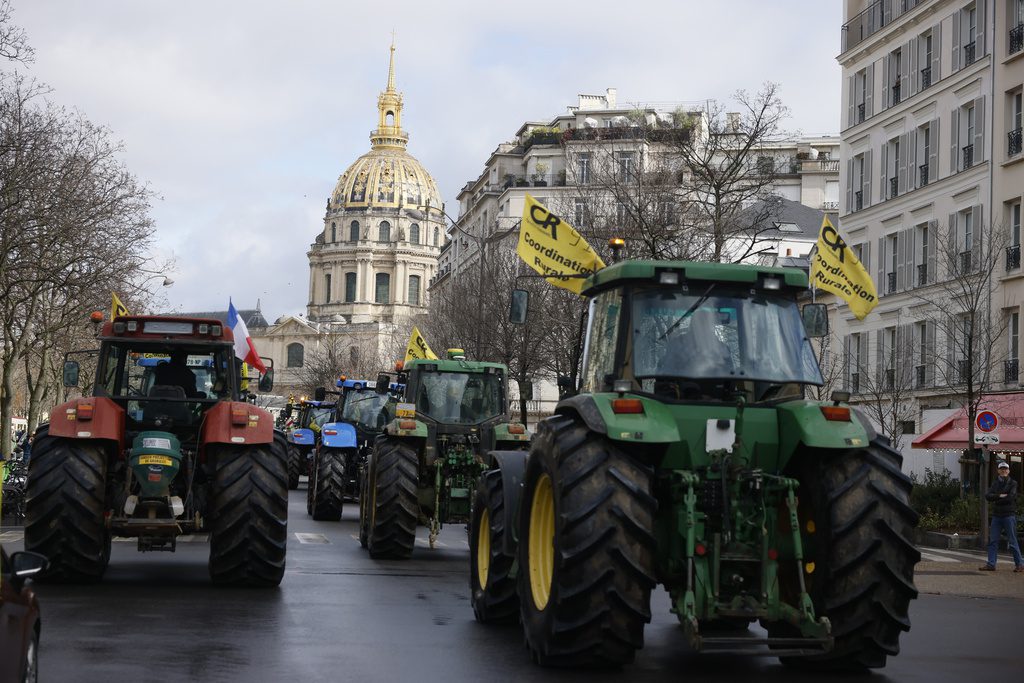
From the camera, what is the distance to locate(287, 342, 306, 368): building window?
624 ft

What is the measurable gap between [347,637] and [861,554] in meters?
3.85

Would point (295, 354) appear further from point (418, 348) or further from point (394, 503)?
point (394, 503)

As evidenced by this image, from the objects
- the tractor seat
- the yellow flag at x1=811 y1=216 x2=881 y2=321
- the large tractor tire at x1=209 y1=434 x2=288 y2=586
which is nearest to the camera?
the large tractor tire at x1=209 y1=434 x2=288 y2=586

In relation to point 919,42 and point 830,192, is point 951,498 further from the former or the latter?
point 830,192

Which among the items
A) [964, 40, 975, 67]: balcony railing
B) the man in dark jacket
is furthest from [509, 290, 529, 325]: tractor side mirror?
[964, 40, 975, 67]: balcony railing

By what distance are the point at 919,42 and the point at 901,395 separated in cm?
986

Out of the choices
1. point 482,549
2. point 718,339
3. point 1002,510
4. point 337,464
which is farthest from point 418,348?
point 718,339

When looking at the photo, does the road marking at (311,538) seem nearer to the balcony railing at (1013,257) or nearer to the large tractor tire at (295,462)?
the large tractor tire at (295,462)

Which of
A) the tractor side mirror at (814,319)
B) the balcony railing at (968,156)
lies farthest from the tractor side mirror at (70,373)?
the balcony railing at (968,156)

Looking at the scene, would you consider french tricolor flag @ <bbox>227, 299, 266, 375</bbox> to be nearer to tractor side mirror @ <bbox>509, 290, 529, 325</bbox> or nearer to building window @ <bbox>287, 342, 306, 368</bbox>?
tractor side mirror @ <bbox>509, 290, 529, 325</bbox>

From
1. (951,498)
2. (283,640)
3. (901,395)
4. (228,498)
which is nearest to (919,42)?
(901,395)

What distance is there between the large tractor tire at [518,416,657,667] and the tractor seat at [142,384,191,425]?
7.12 meters

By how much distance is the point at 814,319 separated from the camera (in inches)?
423

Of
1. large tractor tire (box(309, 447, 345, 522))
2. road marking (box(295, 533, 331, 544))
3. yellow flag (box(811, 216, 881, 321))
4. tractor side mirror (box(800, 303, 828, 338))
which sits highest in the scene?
yellow flag (box(811, 216, 881, 321))
